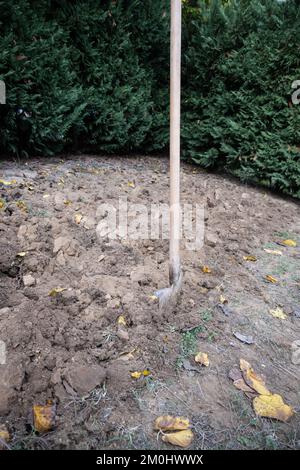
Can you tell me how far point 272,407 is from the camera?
58.2 inches

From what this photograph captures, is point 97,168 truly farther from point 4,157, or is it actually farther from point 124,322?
point 124,322

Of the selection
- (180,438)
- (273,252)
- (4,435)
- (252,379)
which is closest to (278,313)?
(252,379)

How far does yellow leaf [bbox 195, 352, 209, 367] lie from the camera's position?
1.69 m

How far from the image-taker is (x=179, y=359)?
169 centimetres

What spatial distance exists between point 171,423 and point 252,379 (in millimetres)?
502

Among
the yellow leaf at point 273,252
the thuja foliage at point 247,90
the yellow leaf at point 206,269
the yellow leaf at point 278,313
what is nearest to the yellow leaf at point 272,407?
the yellow leaf at point 278,313

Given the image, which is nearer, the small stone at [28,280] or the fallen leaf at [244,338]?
the fallen leaf at [244,338]

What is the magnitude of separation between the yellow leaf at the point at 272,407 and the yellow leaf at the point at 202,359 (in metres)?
→ 0.29

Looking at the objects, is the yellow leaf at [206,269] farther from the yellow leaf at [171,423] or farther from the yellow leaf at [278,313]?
the yellow leaf at [171,423]

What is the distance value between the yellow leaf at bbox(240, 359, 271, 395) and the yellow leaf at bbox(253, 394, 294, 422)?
0.12ft

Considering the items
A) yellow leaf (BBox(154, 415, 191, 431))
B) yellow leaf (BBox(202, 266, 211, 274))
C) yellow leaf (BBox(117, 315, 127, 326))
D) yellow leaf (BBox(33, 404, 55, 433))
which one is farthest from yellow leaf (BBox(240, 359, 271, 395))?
yellow leaf (BBox(33, 404, 55, 433))

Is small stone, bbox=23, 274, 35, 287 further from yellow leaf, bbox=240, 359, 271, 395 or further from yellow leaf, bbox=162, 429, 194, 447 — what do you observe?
yellow leaf, bbox=240, 359, 271, 395

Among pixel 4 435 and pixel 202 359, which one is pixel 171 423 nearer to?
pixel 202 359

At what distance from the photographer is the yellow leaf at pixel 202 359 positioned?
1686 mm
